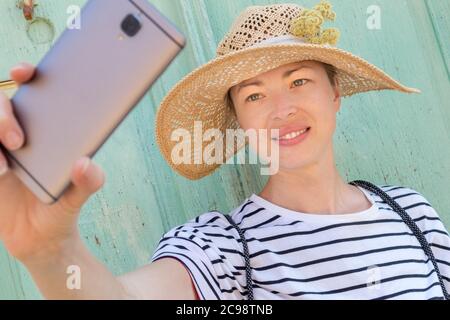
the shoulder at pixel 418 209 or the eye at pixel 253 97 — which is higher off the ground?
the eye at pixel 253 97

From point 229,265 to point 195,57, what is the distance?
428 millimetres

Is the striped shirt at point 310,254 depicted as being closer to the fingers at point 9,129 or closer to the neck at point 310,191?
the neck at point 310,191

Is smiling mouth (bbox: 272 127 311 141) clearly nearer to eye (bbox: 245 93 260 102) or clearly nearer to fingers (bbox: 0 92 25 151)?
eye (bbox: 245 93 260 102)

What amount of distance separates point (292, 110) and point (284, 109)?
14 millimetres

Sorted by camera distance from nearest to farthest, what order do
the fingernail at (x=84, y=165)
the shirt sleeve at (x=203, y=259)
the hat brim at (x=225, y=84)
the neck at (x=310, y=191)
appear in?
the fingernail at (x=84, y=165), the shirt sleeve at (x=203, y=259), the hat brim at (x=225, y=84), the neck at (x=310, y=191)

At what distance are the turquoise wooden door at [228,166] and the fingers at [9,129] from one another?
0.47 meters

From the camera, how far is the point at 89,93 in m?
0.63

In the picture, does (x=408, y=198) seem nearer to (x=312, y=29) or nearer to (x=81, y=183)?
(x=312, y=29)

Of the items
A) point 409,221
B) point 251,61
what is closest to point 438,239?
point 409,221

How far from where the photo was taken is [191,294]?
849 mm

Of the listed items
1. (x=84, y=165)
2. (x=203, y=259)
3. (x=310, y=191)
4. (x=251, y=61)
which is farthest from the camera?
(x=310, y=191)

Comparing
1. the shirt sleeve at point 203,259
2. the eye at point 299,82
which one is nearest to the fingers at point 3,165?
the shirt sleeve at point 203,259

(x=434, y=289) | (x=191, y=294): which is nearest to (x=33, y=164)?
(x=191, y=294)

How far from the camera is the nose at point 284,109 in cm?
101
